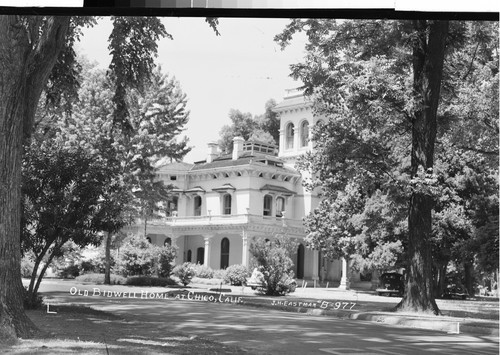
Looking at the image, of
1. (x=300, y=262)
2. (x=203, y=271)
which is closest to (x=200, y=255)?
(x=203, y=271)

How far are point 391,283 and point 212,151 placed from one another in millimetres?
13774

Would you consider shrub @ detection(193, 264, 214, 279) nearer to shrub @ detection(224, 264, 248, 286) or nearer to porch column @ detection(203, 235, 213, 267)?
porch column @ detection(203, 235, 213, 267)

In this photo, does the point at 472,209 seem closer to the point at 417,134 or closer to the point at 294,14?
the point at 417,134

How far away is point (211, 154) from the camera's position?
902 centimetres

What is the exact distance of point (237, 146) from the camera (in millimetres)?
9492

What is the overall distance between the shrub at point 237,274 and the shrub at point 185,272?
3.23ft

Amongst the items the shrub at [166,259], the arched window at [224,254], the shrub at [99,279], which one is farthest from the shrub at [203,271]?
the shrub at [99,279]

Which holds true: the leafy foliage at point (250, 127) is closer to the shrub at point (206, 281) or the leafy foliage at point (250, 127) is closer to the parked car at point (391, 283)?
the shrub at point (206, 281)

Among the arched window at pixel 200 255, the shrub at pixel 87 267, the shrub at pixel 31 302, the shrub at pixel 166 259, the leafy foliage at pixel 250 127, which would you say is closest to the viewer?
the leafy foliage at pixel 250 127

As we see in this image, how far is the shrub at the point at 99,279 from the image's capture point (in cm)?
1396

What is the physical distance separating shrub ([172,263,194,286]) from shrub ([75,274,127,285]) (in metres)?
2.36

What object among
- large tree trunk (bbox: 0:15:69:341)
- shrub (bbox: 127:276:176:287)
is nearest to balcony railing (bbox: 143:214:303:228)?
shrub (bbox: 127:276:176:287)

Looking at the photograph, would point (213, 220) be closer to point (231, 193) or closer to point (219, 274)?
point (231, 193)

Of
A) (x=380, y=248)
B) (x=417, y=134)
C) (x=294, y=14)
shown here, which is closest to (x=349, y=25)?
(x=417, y=134)
